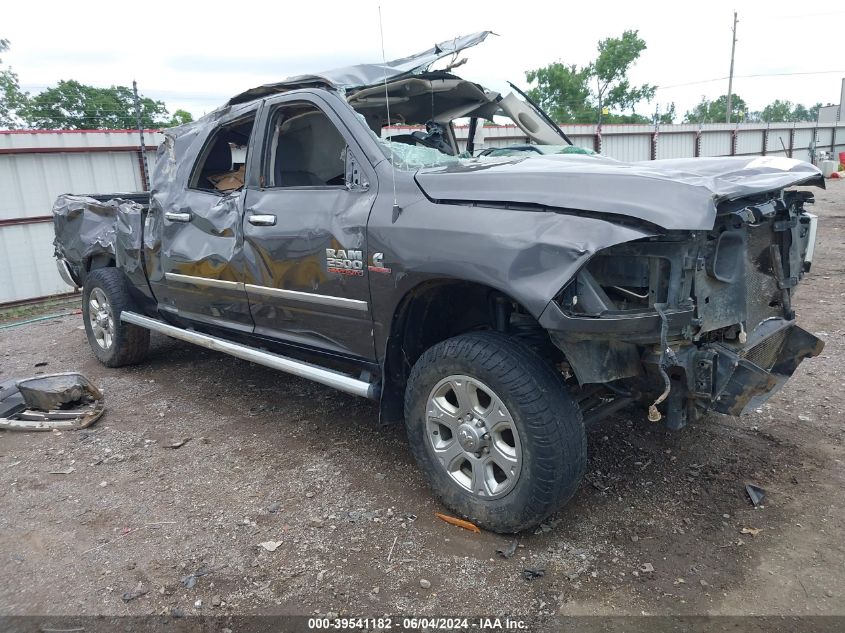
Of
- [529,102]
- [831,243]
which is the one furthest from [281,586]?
[831,243]

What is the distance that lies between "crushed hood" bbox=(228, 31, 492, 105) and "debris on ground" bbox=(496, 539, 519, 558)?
2.60 m

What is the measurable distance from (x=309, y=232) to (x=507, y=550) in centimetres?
186

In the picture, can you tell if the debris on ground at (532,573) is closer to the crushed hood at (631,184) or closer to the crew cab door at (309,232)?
the crew cab door at (309,232)

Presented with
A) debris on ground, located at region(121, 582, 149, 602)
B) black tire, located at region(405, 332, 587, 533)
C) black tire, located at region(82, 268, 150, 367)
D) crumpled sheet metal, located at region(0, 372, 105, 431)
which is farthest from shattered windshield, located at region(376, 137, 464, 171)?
black tire, located at region(82, 268, 150, 367)

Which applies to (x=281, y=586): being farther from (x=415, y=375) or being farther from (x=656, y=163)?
(x=656, y=163)

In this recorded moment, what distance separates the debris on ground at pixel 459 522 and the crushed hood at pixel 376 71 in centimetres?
240

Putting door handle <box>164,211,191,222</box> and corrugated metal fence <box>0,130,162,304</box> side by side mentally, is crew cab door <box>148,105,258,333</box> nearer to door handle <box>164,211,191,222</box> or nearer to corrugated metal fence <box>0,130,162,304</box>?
door handle <box>164,211,191,222</box>

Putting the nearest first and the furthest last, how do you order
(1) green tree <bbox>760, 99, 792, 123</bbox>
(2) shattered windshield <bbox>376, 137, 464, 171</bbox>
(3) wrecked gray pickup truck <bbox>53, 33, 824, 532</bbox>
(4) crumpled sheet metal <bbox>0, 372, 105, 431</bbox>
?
(3) wrecked gray pickup truck <bbox>53, 33, 824, 532</bbox> → (2) shattered windshield <bbox>376, 137, 464, 171</bbox> → (4) crumpled sheet metal <bbox>0, 372, 105, 431</bbox> → (1) green tree <bbox>760, 99, 792, 123</bbox>

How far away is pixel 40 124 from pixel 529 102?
30.8m

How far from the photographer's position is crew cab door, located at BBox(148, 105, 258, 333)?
4.09m

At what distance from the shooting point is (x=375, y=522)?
3.12m

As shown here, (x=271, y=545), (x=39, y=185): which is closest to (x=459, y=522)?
(x=271, y=545)

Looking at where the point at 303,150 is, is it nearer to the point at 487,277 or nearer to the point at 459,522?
the point at 487,277

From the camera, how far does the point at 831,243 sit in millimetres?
10156
